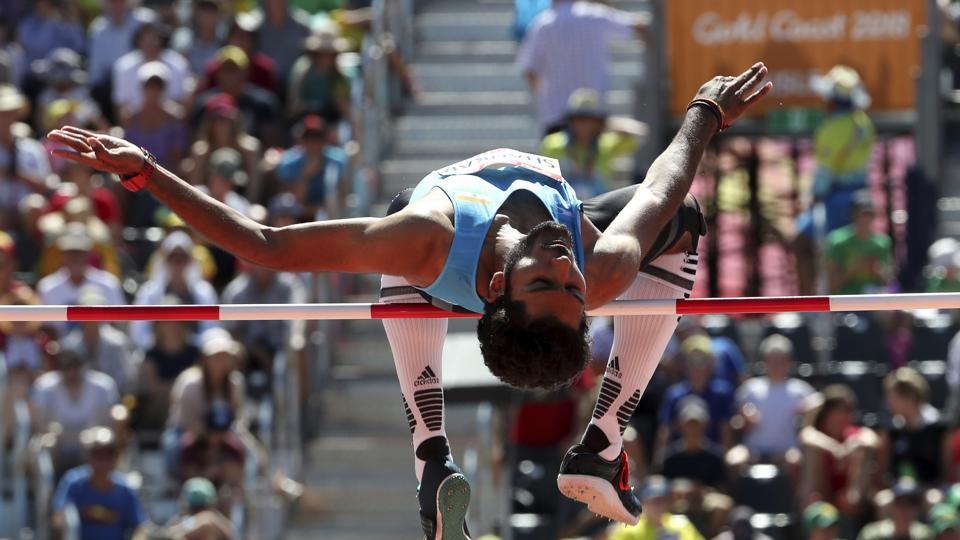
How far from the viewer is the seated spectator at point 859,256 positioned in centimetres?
1359

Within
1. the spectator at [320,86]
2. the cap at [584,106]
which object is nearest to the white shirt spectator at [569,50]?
the cap at [584,106]

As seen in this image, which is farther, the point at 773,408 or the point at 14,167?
the point at 14,167

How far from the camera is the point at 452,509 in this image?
277 inches

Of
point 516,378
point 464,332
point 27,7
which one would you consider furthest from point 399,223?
point 27,7

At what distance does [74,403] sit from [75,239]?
4.14ft

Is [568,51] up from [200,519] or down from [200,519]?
up

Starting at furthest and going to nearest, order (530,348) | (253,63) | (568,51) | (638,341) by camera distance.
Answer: (253,63), (568,51), (638,341), (530,348)

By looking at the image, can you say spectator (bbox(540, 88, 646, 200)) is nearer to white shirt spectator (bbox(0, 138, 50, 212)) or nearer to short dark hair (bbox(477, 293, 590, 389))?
white shirt spectator (bbox(0, 138, 50, 212))

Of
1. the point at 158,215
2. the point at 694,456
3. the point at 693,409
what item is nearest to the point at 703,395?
the point at 693,409

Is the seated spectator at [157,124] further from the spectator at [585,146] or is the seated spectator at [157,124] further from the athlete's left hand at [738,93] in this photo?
the athlete's left hand at [738,93]

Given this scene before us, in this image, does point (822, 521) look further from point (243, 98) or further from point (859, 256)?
point (243, 98)

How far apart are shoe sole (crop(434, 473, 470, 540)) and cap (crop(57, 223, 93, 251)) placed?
6762 millimetres

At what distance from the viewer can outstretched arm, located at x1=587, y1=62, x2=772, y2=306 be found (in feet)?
22.3

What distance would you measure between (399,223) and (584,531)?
5706mm
